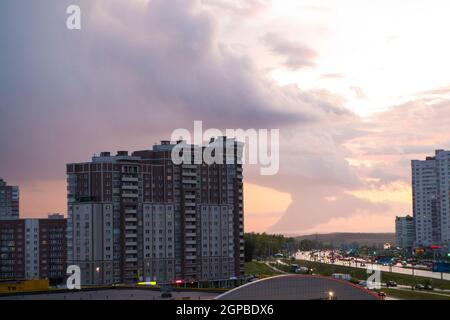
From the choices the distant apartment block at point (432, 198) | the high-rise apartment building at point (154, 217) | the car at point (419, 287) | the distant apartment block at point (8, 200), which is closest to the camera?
the high-rise apartment building at point (154, 217)

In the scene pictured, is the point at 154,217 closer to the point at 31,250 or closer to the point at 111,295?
the point at 111,295

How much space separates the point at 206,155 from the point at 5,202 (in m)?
63.3

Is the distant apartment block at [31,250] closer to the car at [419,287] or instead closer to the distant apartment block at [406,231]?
the car at [419,287]

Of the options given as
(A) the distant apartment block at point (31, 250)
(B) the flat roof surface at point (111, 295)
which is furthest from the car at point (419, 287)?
(A) the distant apartment block at point (31, 250)

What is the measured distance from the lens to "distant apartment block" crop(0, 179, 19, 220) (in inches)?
5265

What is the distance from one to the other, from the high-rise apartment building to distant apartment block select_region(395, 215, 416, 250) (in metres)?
94.0

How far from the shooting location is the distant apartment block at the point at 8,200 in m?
134

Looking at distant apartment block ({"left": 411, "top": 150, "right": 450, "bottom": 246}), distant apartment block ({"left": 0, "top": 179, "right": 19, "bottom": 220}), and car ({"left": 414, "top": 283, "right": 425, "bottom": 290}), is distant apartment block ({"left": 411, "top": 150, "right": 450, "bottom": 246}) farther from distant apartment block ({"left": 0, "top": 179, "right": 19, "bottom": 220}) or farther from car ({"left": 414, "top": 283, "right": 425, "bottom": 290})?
distant apartment block ({"left": 0, "top": 179, "right": 19, "bottom": 220})

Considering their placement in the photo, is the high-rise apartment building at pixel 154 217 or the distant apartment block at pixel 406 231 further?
A: the distant apartment block at pixel 406 231

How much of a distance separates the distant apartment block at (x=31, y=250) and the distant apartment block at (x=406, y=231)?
9242cm

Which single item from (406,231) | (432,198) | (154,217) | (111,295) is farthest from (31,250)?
(406,231)

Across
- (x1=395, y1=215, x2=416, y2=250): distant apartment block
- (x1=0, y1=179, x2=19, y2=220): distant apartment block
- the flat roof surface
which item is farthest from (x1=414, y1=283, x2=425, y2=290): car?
(x1=395, y1=215, x2=416, y2=250): distant apartment block

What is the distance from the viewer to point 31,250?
325ft
